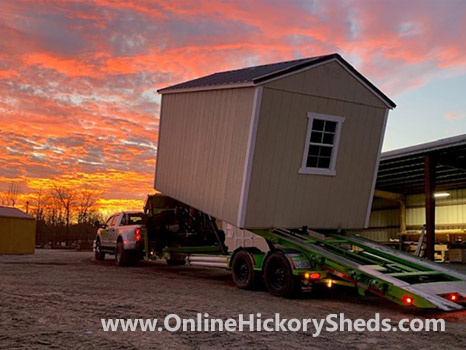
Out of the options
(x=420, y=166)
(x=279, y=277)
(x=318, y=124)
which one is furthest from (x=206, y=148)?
(x=420, y=166)

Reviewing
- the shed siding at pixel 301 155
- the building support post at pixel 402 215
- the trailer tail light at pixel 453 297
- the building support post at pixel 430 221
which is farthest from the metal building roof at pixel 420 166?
the trailer tail light at pixel 453 297

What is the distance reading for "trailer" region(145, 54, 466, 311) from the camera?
994 cm

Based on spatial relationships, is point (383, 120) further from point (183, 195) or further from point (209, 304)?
point (209, 304)

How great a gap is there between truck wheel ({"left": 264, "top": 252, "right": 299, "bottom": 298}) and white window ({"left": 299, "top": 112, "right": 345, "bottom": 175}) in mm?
2204

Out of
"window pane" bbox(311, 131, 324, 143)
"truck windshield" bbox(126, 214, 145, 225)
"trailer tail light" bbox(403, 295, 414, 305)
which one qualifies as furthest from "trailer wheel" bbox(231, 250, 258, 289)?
"truck windshield" bbox(126, 214, 145, 225)

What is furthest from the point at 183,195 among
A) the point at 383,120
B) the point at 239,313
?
the point at 239,313

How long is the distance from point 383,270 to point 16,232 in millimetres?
26236

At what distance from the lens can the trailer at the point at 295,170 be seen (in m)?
9.94

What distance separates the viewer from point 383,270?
9305 mm

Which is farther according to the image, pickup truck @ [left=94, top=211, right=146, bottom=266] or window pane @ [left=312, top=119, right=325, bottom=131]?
pickup truck @ [left=94, top=211, right=146, bottom=266]

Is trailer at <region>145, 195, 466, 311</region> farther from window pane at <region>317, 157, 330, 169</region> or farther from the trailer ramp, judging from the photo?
window pane at <region>317, 157, 330, 169</region>

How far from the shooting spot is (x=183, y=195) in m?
14.1

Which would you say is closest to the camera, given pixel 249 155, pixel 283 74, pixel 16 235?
pixel 249 155

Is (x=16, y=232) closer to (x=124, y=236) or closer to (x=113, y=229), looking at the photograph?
(x=113, y=229)
